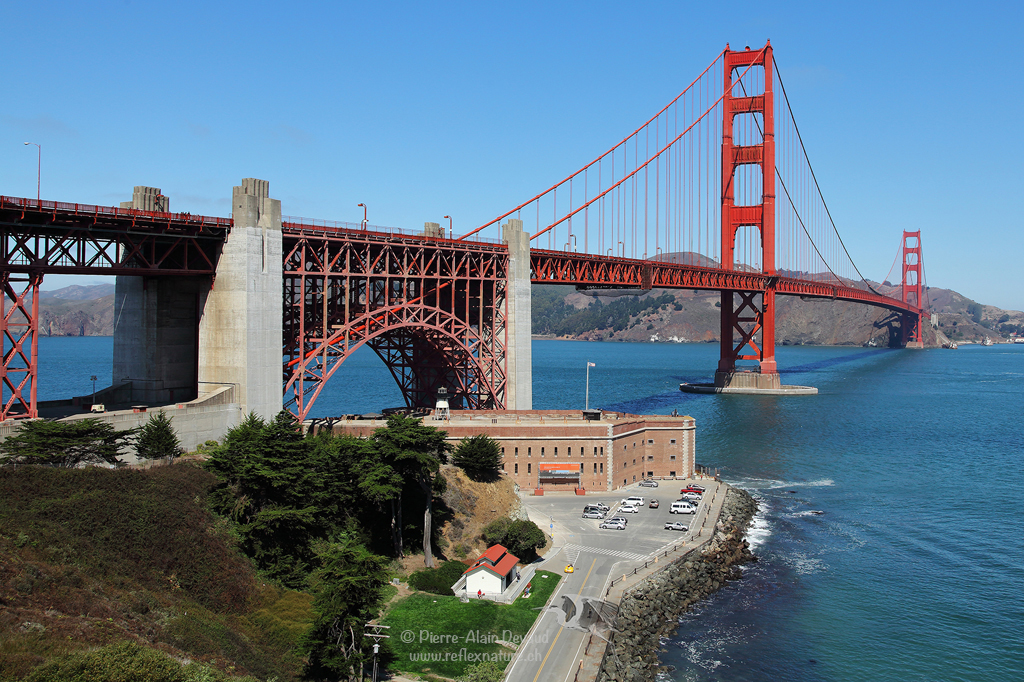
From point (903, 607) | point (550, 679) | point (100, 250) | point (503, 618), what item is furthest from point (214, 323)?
point (903, 607)

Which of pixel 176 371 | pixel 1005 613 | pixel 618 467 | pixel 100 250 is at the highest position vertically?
pixel 100 250

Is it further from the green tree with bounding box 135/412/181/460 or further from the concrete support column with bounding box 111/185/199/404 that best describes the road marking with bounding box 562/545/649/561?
the concrete support column with bounding box 111/185/199/404

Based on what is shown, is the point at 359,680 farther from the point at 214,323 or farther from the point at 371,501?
the point at 214,323

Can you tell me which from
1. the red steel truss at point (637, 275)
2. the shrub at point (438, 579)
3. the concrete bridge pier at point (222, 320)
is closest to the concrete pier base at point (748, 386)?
the red steel truss at point (637, 275)

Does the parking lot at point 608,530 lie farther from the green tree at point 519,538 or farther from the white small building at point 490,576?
the white small building at point 490,576

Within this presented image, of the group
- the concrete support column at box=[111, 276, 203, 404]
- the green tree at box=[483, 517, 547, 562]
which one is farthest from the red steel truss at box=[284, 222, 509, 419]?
the green tree at box=[483, 517, 547, 562]

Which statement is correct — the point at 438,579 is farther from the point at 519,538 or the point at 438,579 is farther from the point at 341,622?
the point at 341,622
